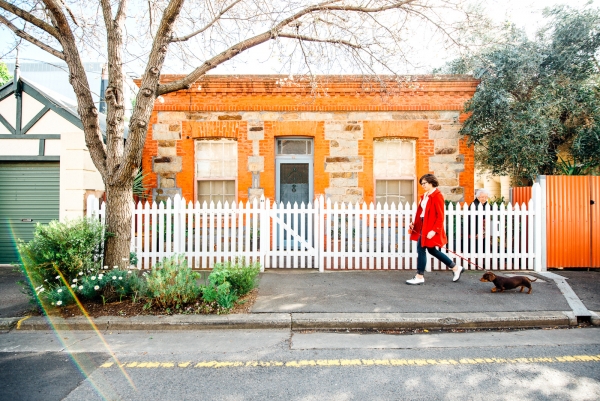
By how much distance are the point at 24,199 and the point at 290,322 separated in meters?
7.34

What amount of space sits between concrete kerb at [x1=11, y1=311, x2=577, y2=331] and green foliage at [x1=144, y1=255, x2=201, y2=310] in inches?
12.7

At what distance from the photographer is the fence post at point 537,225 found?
775 cm

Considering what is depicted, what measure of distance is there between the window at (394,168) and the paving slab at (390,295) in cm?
282

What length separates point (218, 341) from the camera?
15.3 ft

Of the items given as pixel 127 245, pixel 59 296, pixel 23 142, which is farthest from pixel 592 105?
pixel 23 142

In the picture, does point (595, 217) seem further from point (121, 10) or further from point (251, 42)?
point (121, 10)

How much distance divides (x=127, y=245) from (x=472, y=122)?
792 centimetres

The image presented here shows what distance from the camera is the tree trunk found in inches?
239

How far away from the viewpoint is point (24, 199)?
8.82m

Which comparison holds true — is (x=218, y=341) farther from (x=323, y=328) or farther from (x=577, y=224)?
(x=577, y=224)

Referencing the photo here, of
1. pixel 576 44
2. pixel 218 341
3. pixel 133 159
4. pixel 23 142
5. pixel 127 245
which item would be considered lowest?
pixel 218 341

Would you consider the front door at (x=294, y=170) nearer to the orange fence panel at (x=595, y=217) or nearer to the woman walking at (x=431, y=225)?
the woman walking at (x=431, y=225)

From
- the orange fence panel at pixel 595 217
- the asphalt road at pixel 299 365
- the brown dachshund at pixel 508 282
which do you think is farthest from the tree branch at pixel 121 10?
the orange fence panel at pixel 595 217

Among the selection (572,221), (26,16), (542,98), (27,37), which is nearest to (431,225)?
(572,221)
